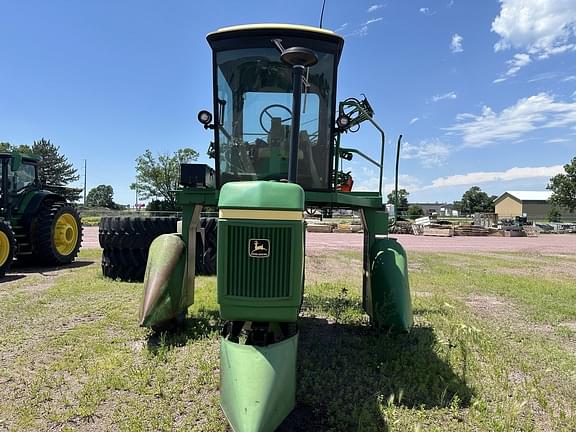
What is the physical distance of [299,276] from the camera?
3.26 m

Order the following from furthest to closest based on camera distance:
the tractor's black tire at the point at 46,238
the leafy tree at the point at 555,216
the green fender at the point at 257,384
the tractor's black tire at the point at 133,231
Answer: the leafy tree at the point at 555,216 < the tractor's black tire at the point at 46,238 < the tractor's black tire at the point at 133,231 < the green fender at the point at 257,384

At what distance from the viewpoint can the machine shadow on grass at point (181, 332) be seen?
4928mm

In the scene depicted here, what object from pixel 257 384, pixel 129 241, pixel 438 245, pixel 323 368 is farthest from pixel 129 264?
pixel 438 245

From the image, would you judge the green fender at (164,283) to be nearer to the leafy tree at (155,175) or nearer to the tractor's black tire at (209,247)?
the tractor's black tire at (209,247)

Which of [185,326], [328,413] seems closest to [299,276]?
[328,413]

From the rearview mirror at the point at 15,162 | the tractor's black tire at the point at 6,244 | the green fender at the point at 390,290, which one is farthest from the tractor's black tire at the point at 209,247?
the green fender at the point at 390,290

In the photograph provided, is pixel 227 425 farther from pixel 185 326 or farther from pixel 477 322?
pixel 477 322

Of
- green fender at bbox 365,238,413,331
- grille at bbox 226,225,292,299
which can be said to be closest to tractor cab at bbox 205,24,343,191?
green fender at bbox 365,238,413,331

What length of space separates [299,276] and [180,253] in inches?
91.8

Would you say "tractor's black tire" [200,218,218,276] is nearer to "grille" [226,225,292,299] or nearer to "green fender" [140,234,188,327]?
"green fender" [140,234,188,327]

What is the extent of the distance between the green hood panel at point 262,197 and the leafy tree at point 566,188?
58.4 m

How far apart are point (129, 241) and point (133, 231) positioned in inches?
8.5

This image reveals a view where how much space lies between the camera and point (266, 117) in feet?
15.9

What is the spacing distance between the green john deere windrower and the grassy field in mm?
432
